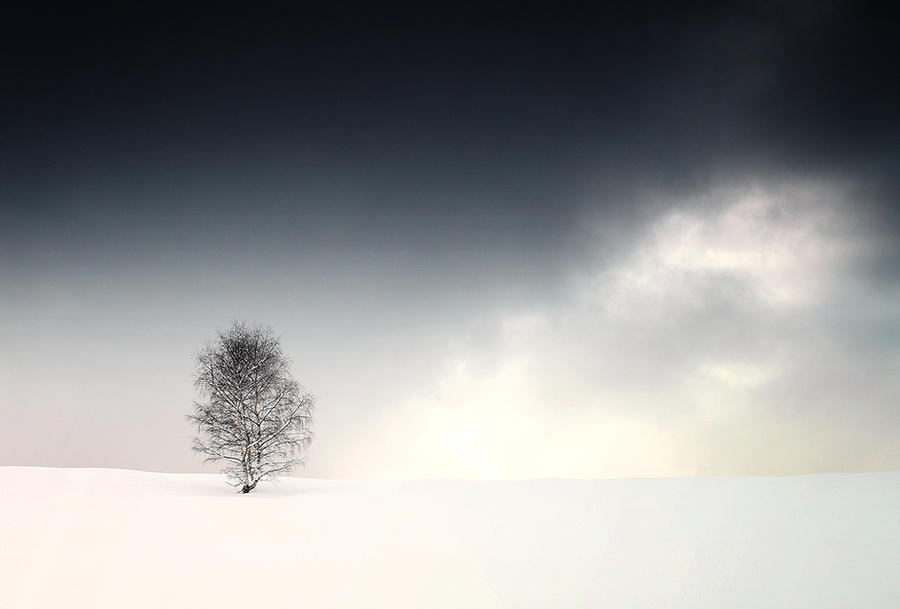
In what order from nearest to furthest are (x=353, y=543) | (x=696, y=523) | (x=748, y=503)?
1. (x=353, y=543)
2. (x=696, y=523)
3. (x=748, y=503)

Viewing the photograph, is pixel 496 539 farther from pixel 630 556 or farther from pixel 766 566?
pixel 766 566

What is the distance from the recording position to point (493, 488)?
28031 mm

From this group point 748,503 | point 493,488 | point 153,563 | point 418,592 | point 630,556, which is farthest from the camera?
point 493,488

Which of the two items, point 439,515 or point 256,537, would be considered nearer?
point 256,537

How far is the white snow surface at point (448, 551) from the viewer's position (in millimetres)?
8234

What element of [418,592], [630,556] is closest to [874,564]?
[630,556]

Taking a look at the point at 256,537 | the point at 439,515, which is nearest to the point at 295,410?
the point at 439,515

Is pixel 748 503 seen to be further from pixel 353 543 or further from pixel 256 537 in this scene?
pixel 256 537

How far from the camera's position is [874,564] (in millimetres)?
10461

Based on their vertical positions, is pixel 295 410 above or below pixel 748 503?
above

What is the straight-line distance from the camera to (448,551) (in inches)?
457

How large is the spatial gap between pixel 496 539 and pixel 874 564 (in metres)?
8.00

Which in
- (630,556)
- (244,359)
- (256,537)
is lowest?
(630,556)

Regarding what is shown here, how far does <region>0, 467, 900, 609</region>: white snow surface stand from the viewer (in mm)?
8234
